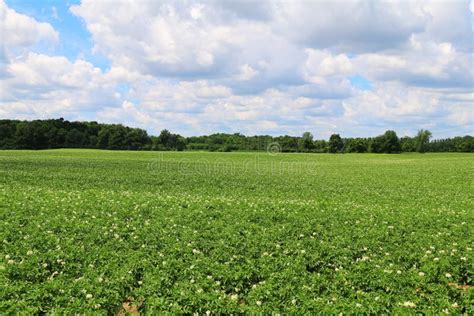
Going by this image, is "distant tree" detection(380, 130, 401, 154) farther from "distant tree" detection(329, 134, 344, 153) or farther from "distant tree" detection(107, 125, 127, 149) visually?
"distant tree" detection(107, 125, 127, 149)

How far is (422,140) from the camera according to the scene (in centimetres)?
16000

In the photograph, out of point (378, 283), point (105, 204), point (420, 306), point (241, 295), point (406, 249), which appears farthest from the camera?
point (105, 204)

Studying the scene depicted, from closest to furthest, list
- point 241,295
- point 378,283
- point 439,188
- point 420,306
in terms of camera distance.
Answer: point 420,306 < point 241,295 < point 378,283 < point 439,188

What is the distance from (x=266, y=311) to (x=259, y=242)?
4106 mm

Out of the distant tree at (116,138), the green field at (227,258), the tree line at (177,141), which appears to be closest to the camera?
the green field at (227,258)

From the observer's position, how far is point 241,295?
8.63 meters

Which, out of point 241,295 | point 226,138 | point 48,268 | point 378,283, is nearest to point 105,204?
point 48,268

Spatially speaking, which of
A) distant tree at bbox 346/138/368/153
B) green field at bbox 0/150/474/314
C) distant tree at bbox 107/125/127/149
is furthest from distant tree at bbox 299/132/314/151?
green field at bbox 0/150/474/314

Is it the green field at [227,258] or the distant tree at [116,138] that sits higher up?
the distant tree at [116,138]

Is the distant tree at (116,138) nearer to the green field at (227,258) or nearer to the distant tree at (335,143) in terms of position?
the distant tree at (335,143)

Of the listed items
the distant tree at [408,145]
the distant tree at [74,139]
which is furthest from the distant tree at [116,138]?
the distant tree at [408,145]

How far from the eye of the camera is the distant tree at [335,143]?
16250cm

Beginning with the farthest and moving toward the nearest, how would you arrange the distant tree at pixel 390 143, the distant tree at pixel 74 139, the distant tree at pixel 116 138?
the distant tree at pixel 390 143 < the distant tree at pixel 116 138 < the distant tree at pixel 74 139

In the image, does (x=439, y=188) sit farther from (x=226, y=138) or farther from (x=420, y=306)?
(x=226, y=138)
